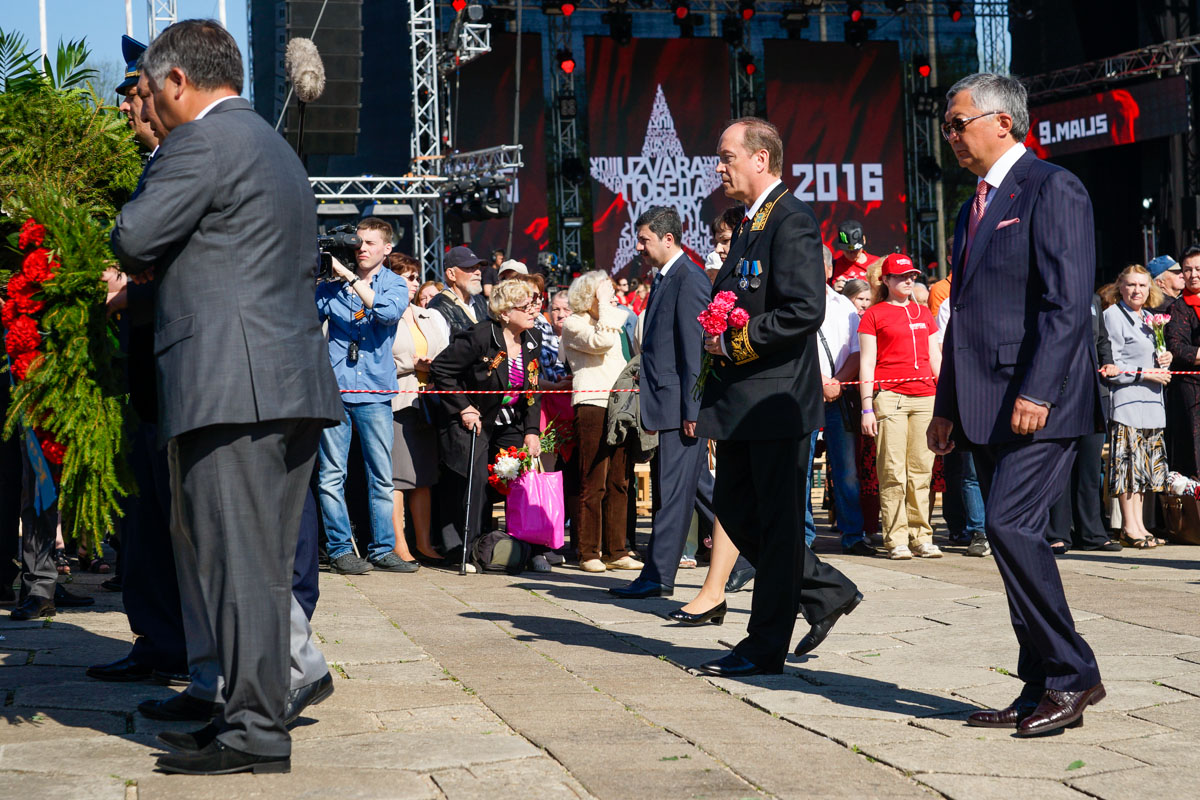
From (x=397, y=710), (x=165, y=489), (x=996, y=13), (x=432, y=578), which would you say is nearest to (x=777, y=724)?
(x=397, y=710)

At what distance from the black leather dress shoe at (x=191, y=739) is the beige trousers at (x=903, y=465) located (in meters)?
5.60

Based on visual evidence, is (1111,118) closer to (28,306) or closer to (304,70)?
(304,70)

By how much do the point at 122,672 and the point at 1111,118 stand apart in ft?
62.2

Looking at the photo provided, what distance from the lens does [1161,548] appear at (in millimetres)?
8828

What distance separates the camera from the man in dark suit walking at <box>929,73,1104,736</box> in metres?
3.81

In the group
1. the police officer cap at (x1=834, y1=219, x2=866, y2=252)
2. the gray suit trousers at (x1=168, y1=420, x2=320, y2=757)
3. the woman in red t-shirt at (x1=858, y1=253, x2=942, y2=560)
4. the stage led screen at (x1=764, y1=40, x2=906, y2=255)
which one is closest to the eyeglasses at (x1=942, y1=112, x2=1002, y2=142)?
the gray suit trousers at (x1=168, y1=420, x2=320, y2=757)

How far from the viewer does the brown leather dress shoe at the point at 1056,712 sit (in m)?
3.77

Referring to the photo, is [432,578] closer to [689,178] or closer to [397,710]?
[397,710]

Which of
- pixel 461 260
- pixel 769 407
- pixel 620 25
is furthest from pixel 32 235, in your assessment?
pixel 620 25

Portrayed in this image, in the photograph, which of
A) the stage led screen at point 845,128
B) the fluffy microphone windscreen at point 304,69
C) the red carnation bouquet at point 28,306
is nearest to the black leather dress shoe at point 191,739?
the red carnation bouquet at point 28,306

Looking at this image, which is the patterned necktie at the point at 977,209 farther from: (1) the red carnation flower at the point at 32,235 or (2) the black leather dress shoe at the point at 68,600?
(2) the black leather dress shoe at the point at 68,600

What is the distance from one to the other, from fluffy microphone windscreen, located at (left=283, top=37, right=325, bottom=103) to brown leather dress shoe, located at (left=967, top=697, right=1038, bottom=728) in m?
12.9

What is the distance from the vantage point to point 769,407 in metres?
4.69

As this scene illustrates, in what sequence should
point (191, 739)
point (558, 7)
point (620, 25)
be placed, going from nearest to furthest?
point (191, 739) < point (558, 7) < point (620, 25)
